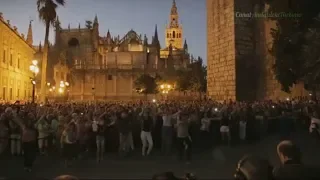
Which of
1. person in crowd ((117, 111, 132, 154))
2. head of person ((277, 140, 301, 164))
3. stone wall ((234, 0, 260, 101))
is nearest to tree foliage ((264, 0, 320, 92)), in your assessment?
stone wall ((234, 0, 260, 101))

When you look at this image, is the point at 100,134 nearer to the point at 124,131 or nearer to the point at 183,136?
the point at 124,131

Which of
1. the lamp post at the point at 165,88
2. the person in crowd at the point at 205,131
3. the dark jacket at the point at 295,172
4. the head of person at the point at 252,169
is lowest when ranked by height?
the person in crowd at the point at 205,131

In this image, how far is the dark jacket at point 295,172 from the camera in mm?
3426

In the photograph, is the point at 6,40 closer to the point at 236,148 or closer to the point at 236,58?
the point at 236,58

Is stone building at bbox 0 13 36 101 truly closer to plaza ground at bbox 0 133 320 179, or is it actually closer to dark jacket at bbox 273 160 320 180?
plaza ground at bbox 0 133 320 179

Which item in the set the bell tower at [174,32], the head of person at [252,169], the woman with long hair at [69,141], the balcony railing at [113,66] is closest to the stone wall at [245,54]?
the woman with long hair at [69,141]

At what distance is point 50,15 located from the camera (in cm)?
2708

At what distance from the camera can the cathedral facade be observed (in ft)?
239

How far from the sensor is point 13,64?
4712cm

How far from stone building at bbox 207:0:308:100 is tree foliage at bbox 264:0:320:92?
4666 mm

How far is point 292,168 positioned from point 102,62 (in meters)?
81.8

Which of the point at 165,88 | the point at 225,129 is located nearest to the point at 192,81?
the point at 165,88

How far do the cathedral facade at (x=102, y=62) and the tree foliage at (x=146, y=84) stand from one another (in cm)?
368

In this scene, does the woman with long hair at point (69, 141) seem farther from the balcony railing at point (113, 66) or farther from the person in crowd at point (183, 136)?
the balcony railing at point (113, 66)
